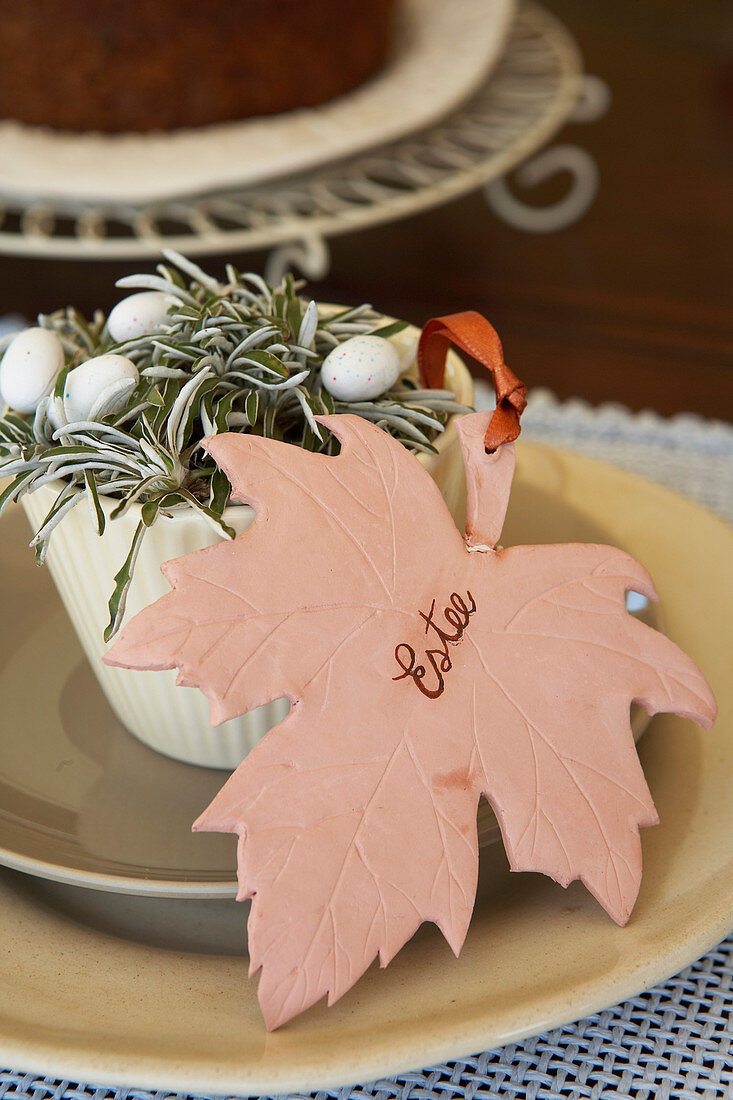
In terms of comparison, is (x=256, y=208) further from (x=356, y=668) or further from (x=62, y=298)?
(x=356, y=668)

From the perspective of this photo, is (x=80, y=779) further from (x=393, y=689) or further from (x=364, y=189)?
(x=364, y=189)

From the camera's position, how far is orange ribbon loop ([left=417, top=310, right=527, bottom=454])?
1.42 ft

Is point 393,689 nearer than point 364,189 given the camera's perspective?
Yes

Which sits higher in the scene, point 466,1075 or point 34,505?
point 34,505

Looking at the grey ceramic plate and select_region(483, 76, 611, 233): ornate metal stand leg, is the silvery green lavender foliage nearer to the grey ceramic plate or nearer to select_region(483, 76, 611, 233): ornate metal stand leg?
the grey ceramic plate

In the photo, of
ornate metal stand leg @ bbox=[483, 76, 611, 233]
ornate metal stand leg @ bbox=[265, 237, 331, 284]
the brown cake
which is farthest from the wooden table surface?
the brown cake

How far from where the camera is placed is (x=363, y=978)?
39 cm

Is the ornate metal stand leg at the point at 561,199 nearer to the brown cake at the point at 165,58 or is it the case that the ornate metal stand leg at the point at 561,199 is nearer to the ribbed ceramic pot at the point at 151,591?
the brown cake at the point at 165,58

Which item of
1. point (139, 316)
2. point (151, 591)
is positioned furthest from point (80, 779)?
point (139, 316)

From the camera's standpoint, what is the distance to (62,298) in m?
1.51

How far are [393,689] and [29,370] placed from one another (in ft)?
0.75

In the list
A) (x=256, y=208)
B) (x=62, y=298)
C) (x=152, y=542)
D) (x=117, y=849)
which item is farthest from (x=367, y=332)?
(x=62, y=298)

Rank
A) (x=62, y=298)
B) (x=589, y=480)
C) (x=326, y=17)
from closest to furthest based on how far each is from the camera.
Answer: (x=589, y=480) < (x=326, y=17) < (x=62, y=298)

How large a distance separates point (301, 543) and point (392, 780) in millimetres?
93
